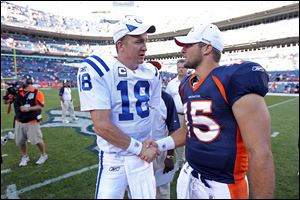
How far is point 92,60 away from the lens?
1.94 m

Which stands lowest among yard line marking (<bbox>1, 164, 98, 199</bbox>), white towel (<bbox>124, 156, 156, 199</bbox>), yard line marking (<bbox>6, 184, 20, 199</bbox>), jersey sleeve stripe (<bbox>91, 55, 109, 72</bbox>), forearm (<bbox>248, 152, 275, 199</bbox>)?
yard line marking (<bbox>6, 184, 20, 199</bbox>)

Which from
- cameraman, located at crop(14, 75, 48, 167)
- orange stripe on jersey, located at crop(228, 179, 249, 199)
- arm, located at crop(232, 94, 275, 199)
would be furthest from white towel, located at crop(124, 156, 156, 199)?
cameraman, located at crop(14, 75, 48, 167)

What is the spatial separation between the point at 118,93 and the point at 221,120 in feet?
2.76

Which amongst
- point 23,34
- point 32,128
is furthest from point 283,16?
point 23,34

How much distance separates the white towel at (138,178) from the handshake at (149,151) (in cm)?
10

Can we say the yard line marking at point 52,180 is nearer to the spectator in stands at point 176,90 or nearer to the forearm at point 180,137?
the spectator in stands at point 176,90

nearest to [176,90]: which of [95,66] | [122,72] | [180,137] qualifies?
[180,137]

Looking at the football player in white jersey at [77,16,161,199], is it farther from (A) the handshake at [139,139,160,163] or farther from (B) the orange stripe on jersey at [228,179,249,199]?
(B) the orange stripe on jersey at [228,179,249,199]

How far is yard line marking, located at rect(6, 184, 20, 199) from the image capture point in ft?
11.4

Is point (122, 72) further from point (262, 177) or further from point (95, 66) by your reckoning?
point (262, 177)

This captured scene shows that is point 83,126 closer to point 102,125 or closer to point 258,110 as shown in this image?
point 102,125

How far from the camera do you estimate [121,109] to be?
197 centimetres

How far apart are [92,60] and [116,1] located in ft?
193

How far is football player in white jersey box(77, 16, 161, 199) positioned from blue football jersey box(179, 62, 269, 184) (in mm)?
432
